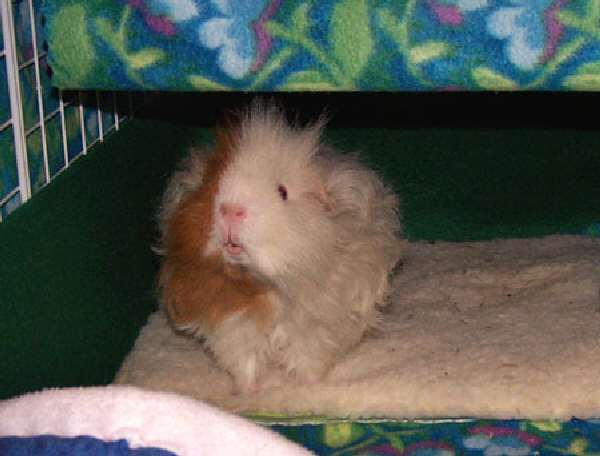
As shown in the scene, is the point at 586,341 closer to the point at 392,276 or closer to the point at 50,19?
the point at 392,276

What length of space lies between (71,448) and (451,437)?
844 mm

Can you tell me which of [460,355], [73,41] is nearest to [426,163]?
[460,355]

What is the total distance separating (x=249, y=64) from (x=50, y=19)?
0.34 metres

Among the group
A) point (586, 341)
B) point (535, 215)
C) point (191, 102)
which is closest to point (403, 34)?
point (586, 341)

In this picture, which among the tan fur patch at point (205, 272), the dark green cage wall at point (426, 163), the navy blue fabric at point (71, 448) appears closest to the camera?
the navy blue fabric at point (71, 448)

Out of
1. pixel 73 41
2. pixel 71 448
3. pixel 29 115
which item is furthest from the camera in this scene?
pixel 29 115

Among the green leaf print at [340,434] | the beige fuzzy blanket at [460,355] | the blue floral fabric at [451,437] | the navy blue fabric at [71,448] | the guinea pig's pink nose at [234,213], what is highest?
the guinea pig's pink nose at [234,213]

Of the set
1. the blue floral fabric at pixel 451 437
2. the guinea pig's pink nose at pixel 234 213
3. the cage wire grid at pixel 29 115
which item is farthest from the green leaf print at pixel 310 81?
the blue floral fabric at pixel 451 437

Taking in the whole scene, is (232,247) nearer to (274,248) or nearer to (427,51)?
(274,248)

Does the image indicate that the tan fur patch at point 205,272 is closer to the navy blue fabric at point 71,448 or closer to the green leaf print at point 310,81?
the green leaf print at point 310,81

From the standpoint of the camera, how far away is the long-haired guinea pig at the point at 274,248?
1575mm

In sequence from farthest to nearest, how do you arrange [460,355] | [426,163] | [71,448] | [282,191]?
[426,163] → [460,355] → [282,191] → [71,448]

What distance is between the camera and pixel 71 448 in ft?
3.48

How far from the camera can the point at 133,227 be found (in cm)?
210
